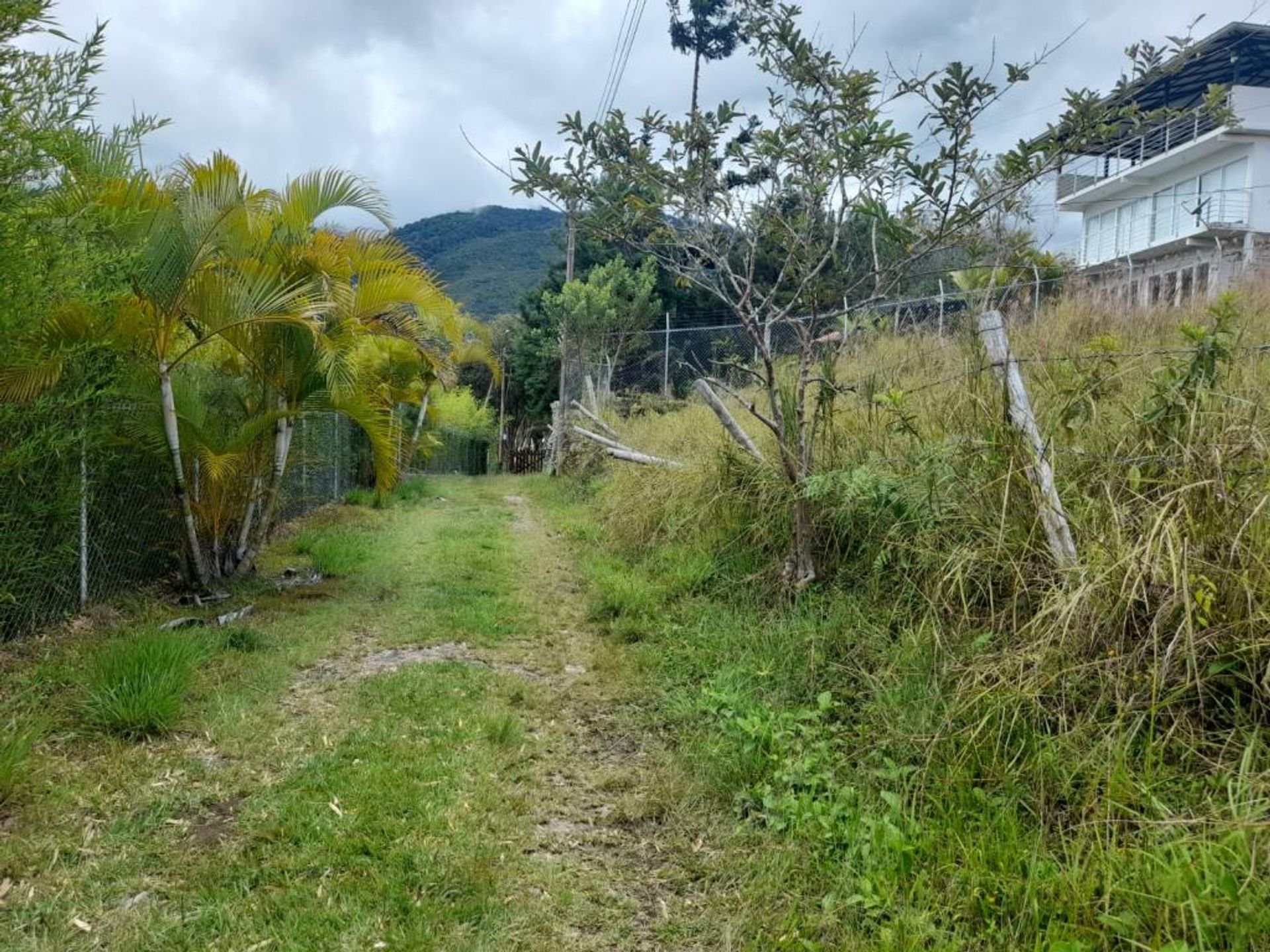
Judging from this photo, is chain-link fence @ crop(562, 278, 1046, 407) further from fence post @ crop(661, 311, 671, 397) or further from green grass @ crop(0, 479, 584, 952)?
green grass @ crop(0, 479, 584, 952)

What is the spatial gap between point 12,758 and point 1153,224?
Answer: 91.4ft

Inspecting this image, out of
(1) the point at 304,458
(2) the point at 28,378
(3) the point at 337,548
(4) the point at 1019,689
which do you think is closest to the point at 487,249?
(1) the point at 304,458

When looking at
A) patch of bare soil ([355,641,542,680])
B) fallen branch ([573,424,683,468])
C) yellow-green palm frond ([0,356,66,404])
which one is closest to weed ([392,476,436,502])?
fallen branch ([573,424,683,468])

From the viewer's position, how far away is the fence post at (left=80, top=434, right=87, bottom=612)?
470 cm

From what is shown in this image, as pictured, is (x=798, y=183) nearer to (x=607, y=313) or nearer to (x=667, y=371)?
(x=667, y=371)

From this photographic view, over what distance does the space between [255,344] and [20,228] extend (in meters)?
2.81

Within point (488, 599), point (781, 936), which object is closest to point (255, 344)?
point (488, 599)

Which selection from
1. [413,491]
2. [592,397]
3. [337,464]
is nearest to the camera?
[337,464]

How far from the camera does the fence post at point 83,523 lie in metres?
4.70

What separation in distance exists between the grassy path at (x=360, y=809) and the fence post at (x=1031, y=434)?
182 cm

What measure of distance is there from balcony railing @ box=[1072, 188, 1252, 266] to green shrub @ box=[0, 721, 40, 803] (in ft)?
67.8

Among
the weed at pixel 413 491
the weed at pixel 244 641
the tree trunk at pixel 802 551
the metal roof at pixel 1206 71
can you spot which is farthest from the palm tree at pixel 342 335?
the weed at pixel 413 491

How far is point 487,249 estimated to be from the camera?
4319cm

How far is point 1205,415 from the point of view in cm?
299
